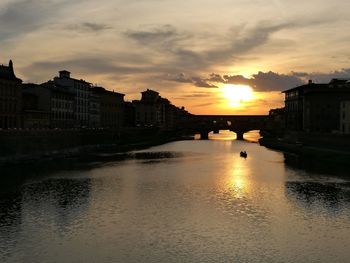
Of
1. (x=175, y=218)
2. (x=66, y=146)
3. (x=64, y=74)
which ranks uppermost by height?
(x=64, y=74)

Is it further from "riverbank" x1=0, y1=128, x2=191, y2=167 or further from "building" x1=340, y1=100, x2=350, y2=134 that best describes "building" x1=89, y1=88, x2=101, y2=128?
"building" x1=340, y1=100, x2=350, y2=134

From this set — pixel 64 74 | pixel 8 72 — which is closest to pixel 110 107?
pixel 64 74

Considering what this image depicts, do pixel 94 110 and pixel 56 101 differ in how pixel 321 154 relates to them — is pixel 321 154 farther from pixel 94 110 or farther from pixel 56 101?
pixel 94 110

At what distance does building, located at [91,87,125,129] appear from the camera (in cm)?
16962

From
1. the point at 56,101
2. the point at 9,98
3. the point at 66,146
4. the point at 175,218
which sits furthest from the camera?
the point at 56,101

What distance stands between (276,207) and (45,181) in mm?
30373

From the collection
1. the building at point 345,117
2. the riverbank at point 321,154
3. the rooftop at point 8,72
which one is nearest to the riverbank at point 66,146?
the rooftop at point 8,72

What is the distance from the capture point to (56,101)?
127m

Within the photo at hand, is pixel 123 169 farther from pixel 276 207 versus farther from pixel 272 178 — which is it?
pixel 276 207

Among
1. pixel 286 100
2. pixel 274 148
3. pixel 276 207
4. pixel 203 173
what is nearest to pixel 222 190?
pixel 276 207

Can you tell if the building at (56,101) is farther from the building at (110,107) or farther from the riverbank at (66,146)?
the building at (110,107)

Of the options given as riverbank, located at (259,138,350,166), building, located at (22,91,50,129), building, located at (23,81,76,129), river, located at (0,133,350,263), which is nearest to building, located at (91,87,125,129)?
building, located at (23,81,76,129)

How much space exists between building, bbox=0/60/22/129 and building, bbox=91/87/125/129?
191 feet

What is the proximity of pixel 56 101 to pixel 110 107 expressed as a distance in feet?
173
